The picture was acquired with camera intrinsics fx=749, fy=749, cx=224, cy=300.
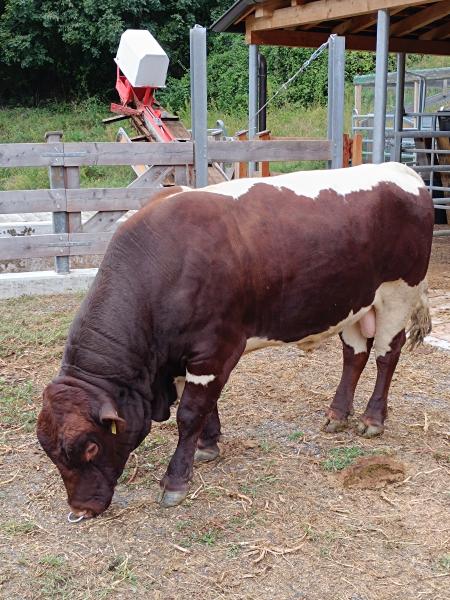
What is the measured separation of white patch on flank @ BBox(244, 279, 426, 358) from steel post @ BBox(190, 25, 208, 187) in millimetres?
3648

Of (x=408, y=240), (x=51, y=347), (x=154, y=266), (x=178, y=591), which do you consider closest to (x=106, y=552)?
Answer: (x=178, y=591)

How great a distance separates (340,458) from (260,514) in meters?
0.69

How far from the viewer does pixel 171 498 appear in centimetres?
335

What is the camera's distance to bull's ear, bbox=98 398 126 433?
2.92 meters

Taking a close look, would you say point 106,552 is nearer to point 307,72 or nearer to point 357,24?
point 357,24

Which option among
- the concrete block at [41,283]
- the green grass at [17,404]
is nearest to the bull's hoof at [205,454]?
the green grass at [17,404]

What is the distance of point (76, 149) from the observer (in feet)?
23.2

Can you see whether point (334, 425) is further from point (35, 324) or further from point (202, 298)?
point (35, 324)

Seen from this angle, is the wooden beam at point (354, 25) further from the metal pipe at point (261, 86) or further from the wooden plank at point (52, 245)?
the wooden plank at point (52, 245)

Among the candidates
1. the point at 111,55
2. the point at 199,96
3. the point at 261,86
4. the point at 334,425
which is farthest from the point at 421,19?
the point at 111,55

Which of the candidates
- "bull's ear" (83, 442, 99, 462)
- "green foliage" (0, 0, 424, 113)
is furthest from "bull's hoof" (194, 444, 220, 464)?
"green foliage" (0, 0, 424, 113)

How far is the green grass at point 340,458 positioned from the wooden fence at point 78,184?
13.1 ft

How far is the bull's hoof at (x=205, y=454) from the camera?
3.78 meters

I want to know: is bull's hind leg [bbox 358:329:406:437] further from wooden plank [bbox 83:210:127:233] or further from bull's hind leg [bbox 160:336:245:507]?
wooden plank [bbox 83:210:127:233]
